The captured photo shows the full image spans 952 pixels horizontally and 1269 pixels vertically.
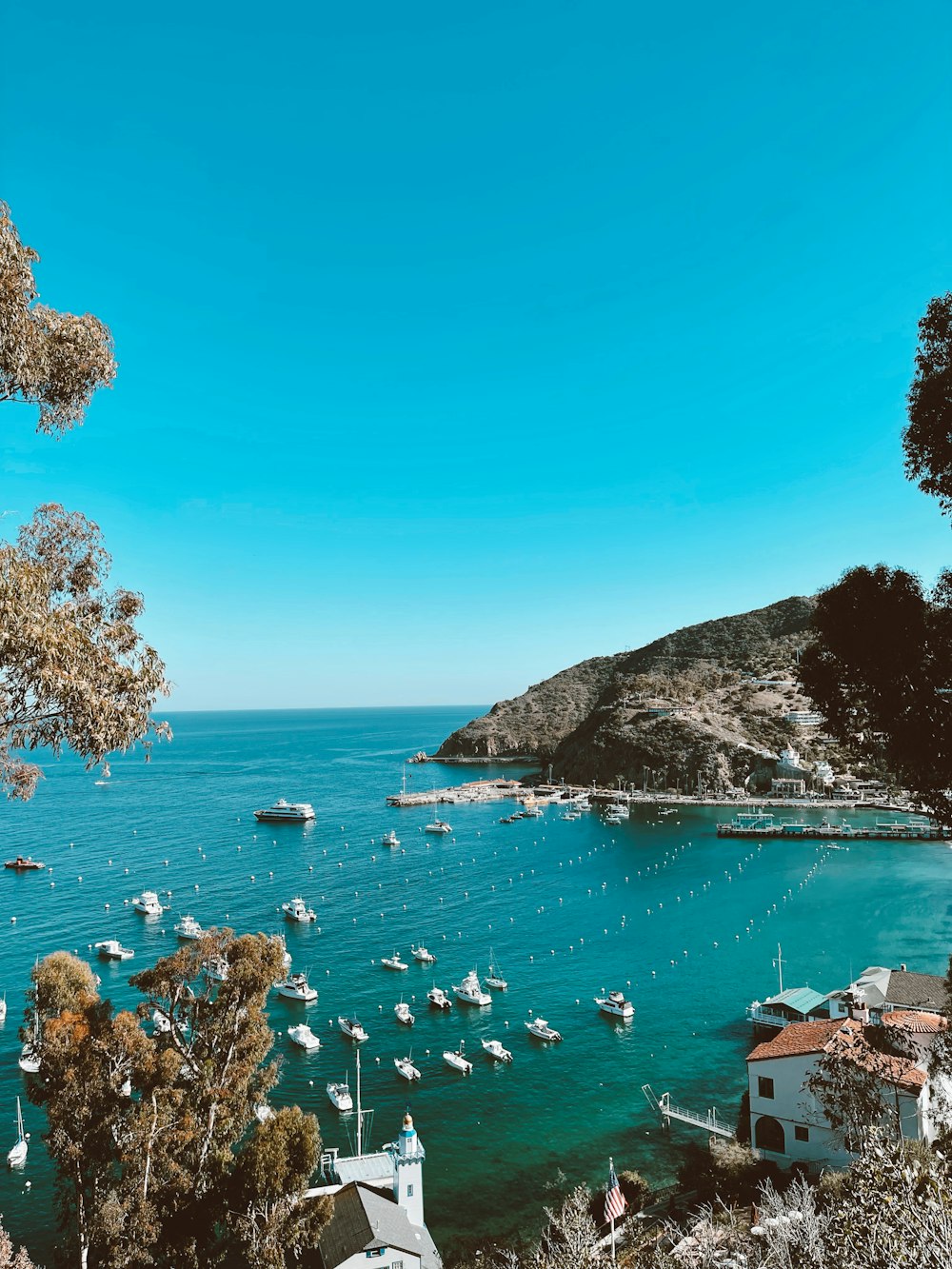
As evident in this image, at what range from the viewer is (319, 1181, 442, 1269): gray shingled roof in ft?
58.0

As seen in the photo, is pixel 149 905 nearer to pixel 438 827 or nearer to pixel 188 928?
pixel 188 928

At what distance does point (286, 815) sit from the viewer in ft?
305

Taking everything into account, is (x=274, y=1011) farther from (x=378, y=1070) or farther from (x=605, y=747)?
(x=605, y=747)

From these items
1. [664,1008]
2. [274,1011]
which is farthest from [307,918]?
[664,1008]

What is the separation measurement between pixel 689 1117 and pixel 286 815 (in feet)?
239

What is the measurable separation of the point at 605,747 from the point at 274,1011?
9340 cm

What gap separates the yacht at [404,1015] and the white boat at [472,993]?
3.27 metres

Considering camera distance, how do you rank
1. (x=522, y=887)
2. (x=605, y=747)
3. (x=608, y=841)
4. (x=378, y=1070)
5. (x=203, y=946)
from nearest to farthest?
(x=203, y=946)
(x=378, y=1070)
(x=522, y=887)
(x=608, y=841)
(x=605, y=747)

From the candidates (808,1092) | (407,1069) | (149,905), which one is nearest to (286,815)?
(149,905)

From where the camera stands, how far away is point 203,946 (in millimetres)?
16875

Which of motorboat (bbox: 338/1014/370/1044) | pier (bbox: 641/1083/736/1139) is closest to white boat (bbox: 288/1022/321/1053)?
motorboat (bbox: 338/1014/370/1044)

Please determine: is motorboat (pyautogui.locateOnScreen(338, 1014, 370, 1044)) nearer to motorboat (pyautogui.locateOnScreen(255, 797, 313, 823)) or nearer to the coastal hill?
motorboat (pyautogui.locateOnScreen(255, 797, 313, 823))

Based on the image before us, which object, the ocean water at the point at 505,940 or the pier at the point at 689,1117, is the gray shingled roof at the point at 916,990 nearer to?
the ocean water at the point at 505,940

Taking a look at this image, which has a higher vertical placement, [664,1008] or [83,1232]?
[83,1232]
